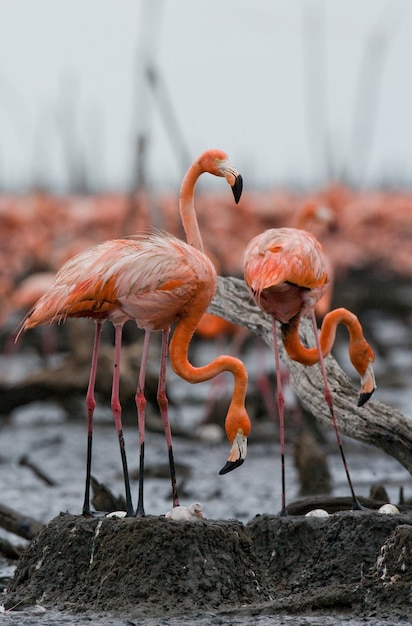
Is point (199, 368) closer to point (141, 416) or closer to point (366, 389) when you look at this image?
point (141, 416)

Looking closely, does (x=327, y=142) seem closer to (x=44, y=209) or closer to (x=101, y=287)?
(x=44, y=209)

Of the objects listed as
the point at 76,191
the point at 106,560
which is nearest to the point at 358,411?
the point at 106,560

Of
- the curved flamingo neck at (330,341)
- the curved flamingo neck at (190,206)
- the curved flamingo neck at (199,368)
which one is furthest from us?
the curved flamingo neck at (330,341)

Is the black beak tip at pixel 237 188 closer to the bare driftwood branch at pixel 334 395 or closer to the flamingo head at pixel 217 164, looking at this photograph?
the flamingo head at pixel 217 164

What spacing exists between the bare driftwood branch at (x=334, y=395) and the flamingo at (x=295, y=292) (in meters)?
0.23

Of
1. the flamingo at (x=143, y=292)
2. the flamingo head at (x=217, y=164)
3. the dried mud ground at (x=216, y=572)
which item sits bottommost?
the dried mud ground at (x=216, y=572)

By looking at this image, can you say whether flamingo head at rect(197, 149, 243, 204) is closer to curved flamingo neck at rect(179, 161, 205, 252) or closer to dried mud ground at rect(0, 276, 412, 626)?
curved flamingo neck at rect(179, 161, 205, 252)

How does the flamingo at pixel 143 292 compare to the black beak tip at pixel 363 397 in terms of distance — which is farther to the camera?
the black beak tip at pixel 363 397

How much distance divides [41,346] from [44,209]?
995 centimetres

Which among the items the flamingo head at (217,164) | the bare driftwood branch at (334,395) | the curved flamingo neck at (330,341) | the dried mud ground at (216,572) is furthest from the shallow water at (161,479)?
the flamingo head at (217,164)

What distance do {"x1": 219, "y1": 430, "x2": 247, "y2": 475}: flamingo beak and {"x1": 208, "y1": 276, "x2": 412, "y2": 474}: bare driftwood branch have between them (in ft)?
5.03

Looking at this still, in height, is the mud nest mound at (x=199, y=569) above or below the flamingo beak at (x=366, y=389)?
below

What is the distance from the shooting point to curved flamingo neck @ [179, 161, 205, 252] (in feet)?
21.1

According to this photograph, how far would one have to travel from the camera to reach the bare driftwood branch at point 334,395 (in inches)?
274
